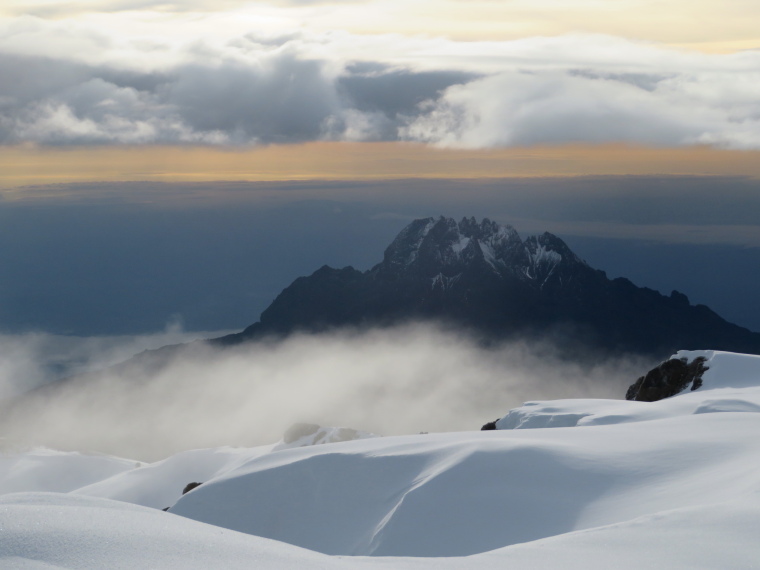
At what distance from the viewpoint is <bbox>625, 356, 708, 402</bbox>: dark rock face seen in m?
39.9

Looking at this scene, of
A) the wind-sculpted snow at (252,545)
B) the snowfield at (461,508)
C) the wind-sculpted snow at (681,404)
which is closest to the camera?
the wind-sculpted snow at (252,545)

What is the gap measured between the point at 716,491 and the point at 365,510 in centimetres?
840

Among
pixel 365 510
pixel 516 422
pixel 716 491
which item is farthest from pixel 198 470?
pixel 716 491

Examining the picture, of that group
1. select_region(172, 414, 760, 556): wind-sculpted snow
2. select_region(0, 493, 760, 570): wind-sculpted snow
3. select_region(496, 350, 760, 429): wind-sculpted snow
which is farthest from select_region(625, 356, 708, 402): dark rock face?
select_region(0, 493, 760, 570): wind-sculpted snow

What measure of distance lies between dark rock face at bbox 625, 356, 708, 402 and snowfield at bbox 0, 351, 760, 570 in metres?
9.95

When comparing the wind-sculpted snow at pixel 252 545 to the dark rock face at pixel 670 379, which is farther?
the dark rock face at pixel 670 379

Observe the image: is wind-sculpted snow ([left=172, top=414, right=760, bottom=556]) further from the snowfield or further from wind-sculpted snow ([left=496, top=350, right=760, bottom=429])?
wind-sculpted snow ([left=496, top=350, right=760, bottom=429])

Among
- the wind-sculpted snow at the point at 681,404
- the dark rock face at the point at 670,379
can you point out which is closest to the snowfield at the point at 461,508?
the wind-sculpted snow at the point at 681,404

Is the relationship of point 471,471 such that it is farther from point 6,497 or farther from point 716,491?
point 6,497

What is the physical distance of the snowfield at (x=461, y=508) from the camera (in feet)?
23.7

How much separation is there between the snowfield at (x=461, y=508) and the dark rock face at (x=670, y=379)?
9949mm

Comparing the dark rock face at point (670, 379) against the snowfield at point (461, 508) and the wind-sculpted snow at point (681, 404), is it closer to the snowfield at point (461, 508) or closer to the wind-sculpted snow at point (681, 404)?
the wind-sculpted snow at point (681, 404)

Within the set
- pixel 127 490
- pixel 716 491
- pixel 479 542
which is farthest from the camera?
pixel 127 490

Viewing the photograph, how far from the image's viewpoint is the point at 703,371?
39.6 meters
